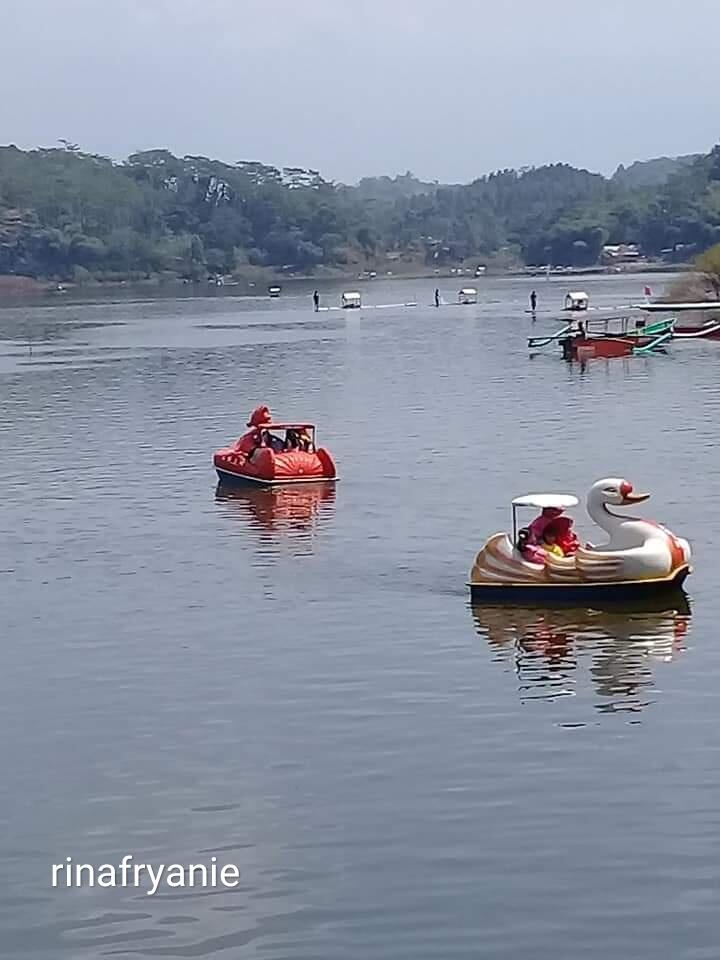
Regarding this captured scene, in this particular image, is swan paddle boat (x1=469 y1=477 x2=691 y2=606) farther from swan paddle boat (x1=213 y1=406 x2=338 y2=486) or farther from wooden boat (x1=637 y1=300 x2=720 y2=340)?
wooden boat (x1=637 y1=300 x2=720 y2=340)

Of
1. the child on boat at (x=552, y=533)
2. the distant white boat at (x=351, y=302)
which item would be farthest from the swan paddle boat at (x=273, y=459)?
the distant white boat at (x=351, y=302)

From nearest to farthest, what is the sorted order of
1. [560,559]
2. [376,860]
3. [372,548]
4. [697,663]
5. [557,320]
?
[376,860], [697,663], [560,559], [372,548], [557,320]

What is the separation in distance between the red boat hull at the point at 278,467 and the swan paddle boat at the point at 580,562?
640 inches

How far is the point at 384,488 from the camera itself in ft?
161

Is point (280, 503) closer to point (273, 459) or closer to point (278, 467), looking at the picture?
point (278, 467)

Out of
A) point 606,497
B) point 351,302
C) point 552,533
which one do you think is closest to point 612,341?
point 606,497

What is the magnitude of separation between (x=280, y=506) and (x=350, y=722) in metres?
20.5

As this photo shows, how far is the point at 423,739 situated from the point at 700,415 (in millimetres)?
42962

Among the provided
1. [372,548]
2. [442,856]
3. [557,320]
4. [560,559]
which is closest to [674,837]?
[442,856]

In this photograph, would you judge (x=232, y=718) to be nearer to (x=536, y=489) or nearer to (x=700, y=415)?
(x=536, y=489)

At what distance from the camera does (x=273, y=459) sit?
49.2 meters

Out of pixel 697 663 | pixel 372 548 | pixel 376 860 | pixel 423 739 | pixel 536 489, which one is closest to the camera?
pixel 376 860

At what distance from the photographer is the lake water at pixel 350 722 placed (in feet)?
63.5

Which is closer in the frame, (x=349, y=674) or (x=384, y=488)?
(x=349, y=674)
